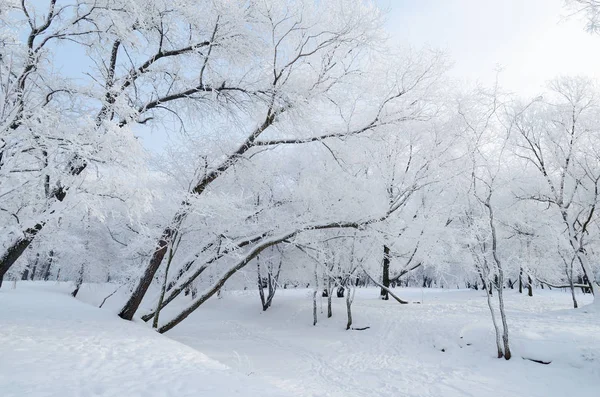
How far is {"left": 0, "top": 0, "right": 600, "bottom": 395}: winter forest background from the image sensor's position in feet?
18.8

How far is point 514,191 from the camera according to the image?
1859cm

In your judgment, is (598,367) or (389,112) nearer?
(598,367)

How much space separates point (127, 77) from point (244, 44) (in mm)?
2960

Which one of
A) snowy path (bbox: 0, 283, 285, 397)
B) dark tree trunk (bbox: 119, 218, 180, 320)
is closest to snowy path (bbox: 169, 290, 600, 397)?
snowy path (bbox: 0, 283, 285, 397)

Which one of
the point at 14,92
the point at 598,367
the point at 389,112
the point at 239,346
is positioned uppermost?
the point at 389,112

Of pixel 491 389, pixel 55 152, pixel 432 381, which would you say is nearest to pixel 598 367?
pixel 491 389

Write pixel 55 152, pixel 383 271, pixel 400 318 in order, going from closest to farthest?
pixel 55 152 < pixel 400 318 < pixel 383 271

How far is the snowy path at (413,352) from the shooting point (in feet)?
27.1

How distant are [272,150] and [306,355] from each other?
756cm

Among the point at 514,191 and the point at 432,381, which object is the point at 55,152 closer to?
the point at 432,381

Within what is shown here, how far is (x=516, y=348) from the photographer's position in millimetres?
10125

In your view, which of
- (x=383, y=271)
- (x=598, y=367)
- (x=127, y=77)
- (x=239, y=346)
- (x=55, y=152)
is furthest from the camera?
(x=383, y=271)

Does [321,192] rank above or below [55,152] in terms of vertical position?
above

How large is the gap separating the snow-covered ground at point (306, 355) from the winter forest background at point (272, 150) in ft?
1.19
